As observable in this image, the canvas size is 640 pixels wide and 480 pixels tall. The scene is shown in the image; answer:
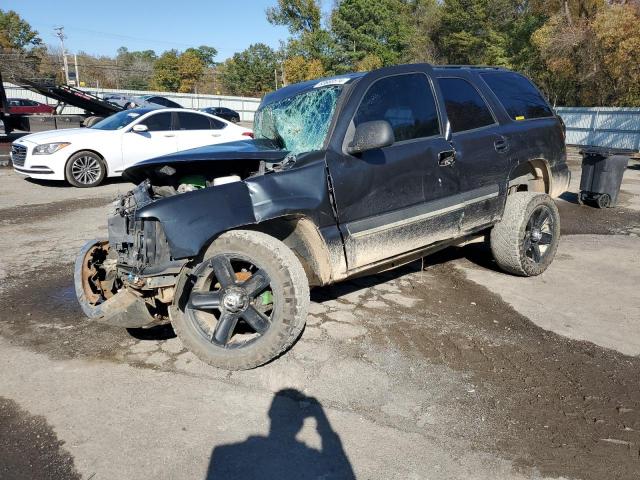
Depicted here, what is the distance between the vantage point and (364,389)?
314cm

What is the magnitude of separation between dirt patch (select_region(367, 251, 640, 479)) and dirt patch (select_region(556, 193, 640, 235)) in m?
3.61

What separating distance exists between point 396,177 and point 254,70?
6553 centimetres

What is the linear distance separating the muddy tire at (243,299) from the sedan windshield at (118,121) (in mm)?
8370

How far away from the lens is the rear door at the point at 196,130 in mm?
11102

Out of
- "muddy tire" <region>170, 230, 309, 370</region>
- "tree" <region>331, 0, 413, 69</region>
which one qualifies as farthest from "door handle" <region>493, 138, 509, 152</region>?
"tree" <region>331, 0, 413, 69</region>

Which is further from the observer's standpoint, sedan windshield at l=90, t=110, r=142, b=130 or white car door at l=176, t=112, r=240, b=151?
white car door at l=176, t=112, r=240, b=151

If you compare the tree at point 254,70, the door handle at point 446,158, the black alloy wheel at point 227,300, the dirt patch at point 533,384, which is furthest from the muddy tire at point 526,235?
the tree at point 254,70

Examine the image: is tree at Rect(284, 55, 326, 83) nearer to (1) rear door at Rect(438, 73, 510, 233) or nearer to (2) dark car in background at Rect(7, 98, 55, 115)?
(2) dark car in background at Rect(7, 98, 55, 115)

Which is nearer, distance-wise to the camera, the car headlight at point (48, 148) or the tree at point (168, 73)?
the car headlight at point (48, 148)

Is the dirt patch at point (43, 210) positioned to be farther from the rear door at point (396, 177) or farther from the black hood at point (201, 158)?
the rear door at point (396, 177)

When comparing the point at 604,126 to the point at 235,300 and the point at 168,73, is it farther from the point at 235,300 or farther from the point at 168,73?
the point at 168,73

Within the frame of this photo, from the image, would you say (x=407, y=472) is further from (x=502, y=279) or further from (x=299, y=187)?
(x=502, y=279)

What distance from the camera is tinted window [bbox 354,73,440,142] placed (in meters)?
3.83

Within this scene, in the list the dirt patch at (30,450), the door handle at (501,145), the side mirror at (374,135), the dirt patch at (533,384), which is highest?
the side mirror at (374,135)
